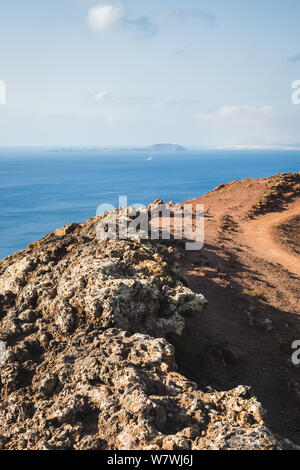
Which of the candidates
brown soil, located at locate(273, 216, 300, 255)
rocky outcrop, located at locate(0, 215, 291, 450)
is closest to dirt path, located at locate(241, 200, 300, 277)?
brown soil, located at locate(273, 216, 300, 255)

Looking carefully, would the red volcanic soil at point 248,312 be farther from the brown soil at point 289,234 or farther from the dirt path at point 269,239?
the brown soil at point 289,234

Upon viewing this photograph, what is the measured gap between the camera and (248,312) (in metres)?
16.1

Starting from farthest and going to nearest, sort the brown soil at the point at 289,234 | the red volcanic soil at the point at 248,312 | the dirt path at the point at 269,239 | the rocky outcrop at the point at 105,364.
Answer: the brown soil at the point at 289,234 → the dirt path at the point at 269,239 → the red volcanic soil at the point at 248,312 → the rocky outcrop at the point at 105,364

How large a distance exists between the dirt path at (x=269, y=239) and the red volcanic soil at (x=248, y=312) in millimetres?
65

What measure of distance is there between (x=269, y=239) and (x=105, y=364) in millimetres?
20240

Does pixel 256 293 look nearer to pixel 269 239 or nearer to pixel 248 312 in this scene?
pixel 248 312

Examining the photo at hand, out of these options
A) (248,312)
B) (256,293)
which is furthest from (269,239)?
(248,312)

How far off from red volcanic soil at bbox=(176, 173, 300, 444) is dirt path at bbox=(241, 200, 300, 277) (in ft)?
0.21

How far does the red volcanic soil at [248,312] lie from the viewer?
1155cm

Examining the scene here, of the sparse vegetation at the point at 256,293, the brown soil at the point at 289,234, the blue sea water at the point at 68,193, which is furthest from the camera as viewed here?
the blue sea water at the point at 68,193

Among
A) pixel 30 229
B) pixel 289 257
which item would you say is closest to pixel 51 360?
pixel 289 257

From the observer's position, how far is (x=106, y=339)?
31.2ft

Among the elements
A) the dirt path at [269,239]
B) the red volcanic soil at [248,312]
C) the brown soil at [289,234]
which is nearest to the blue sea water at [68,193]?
the dirt path at [269,239]
